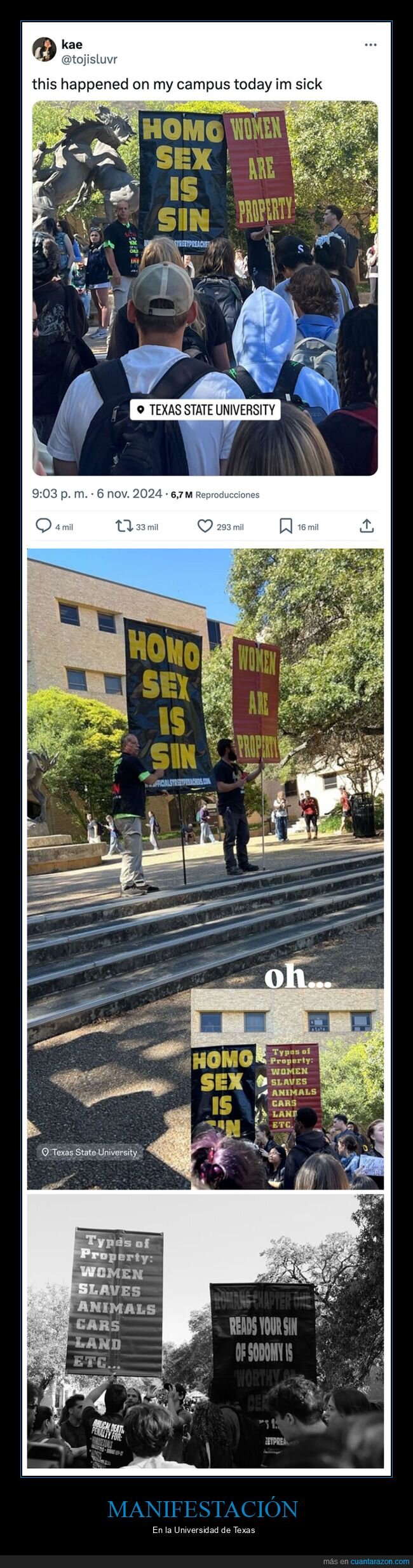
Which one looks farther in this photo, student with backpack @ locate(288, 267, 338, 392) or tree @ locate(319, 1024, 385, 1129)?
student with backpack @ locate(288, 267, 338, 392)

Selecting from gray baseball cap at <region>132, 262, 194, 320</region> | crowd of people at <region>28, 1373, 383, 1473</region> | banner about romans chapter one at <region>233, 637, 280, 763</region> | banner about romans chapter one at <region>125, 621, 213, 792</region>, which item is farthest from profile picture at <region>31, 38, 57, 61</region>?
crowd of people at <region>28, 1373, 383, 1473</region>

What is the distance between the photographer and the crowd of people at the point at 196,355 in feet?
17.6

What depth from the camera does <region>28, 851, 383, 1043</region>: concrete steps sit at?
533 centimetres

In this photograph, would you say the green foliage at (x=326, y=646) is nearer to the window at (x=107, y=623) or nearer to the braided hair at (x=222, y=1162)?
the window at (x=107, y=623)

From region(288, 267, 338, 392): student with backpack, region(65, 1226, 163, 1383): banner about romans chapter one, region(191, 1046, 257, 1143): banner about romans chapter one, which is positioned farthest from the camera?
region(288, 267, 338, 392): student with backpack

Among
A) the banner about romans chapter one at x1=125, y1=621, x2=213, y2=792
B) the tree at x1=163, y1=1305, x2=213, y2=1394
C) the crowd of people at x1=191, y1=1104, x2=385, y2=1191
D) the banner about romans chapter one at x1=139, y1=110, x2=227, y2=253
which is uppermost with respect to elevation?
the banner about romans chapter one at x1=139, y1=110, x2=227, y2=253

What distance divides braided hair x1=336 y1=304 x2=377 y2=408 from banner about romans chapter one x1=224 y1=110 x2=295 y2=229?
671 mm

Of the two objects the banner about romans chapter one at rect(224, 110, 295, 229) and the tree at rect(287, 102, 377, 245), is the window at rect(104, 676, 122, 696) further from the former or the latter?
the tree at rect(287, 102, 377, 245)

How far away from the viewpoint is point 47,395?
5.45 m

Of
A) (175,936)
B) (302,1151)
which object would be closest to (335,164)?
(175,936)

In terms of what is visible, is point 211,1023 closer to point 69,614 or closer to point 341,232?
point 69,614

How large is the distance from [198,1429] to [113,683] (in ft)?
11.0

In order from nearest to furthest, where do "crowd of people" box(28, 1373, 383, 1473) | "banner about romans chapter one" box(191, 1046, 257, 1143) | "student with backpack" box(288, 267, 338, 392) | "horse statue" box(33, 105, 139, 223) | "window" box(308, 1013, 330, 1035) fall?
1. "crowd of people" box(28, 1373, 383, 1473)
2. "banner about romans chapter one" box(191, 1046, 257, 1143)
3. "window" box(308, 1013, 330, 1035)
4. "horse statue" box(33, 105, 139, 223)
5. "student with backpack" box(288, 267, 338, 392)

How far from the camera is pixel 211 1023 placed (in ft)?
17.2
